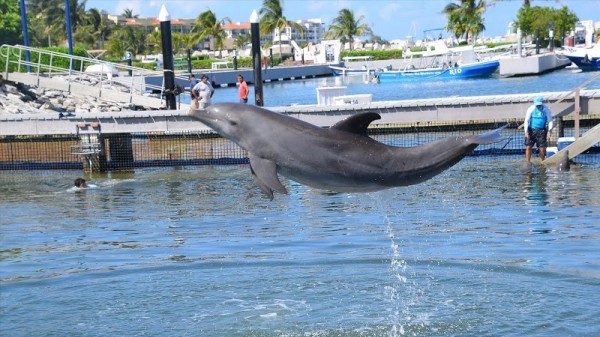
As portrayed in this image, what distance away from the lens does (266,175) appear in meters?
7.02

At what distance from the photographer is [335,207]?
16.1 m

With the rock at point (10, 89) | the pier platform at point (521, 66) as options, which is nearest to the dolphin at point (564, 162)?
the rock at point (10, 89)

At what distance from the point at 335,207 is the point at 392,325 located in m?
7.07

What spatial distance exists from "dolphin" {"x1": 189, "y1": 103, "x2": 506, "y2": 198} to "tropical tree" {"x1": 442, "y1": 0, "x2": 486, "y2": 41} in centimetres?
9956

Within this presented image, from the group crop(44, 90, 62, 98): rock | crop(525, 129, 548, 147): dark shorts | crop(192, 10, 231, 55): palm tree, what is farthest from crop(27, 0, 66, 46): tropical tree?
crop(525, 129, 548, 147): dark shorts

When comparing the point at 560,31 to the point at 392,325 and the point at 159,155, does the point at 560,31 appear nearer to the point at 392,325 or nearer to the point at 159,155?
the point at 159,155

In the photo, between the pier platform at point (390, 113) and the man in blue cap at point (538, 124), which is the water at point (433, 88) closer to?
the pier platform at point (390, 113)

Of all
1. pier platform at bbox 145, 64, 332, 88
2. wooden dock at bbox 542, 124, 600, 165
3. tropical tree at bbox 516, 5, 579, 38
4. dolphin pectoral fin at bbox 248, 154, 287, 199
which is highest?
tropical tree at bbox 516, 5, 579, 38

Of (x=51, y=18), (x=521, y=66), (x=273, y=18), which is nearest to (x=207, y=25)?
(x=273, y=18)

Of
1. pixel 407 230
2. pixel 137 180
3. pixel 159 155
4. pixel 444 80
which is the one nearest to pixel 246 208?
pixel 407 230

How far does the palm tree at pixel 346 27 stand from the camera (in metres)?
133

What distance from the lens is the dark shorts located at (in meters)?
19.4

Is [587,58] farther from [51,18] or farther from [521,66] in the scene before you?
[51,18]

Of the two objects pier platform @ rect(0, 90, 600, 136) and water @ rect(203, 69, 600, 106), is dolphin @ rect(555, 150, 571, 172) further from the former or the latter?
water @ rect(203, 69, 600, 106)
